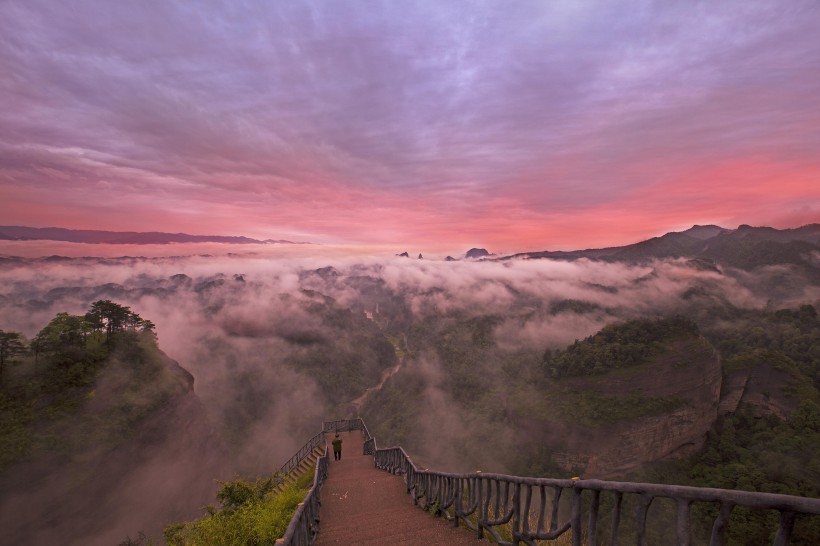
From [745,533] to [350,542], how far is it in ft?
166

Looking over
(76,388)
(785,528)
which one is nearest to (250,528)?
(785,528)

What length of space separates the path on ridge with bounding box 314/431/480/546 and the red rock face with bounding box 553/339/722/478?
58207mm

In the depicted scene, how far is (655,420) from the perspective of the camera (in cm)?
6406

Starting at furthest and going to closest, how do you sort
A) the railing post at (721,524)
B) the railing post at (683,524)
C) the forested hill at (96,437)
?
the forested hill at (96,437) → the railing post at (683,524) → the railing post at (721,524)

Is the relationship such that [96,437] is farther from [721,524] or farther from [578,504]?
[721,524]

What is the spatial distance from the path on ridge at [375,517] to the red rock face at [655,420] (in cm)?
5821

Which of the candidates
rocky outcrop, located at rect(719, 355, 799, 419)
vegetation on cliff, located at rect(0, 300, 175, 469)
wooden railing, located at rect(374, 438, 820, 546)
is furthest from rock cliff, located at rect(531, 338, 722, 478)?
vegetation on cliff, located at rect(0, 300, 175, 469)

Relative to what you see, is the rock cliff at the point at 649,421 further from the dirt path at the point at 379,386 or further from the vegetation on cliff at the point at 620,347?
the dirt path at the point at 379,386

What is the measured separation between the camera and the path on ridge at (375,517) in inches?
321

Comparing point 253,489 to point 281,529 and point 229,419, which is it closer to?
point 281,529

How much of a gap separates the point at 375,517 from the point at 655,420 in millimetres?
71115

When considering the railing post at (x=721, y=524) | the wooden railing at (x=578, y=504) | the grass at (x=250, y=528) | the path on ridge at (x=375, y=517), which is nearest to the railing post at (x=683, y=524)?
the wooden railing at (x=578, y=504)

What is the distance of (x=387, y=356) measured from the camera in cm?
15938

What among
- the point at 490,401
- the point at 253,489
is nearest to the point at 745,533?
the point at 253,489
